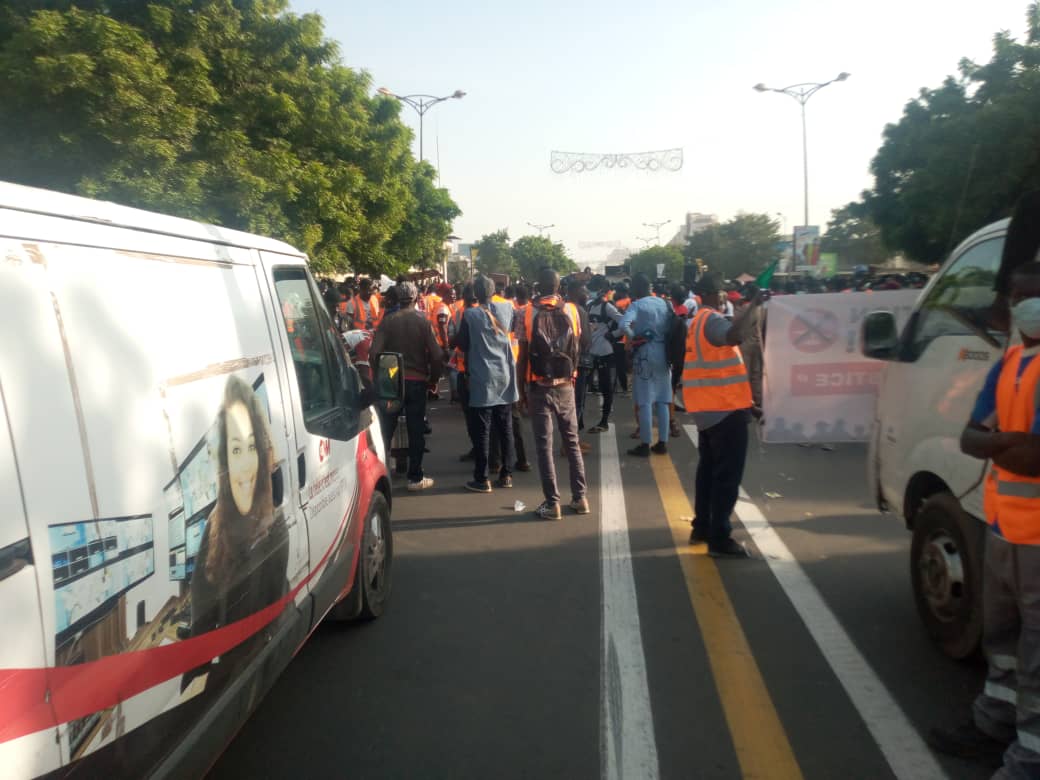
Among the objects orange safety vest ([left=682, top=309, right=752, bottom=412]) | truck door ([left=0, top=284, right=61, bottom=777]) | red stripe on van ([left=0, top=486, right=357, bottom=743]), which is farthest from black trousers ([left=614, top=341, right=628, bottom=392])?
truck door ([left=0, top=284, right=61, bottom=777])

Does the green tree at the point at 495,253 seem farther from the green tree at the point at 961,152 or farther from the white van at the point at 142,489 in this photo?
the white van at the point at 142,489

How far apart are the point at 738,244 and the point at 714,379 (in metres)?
52.0

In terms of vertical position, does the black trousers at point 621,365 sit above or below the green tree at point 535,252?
below

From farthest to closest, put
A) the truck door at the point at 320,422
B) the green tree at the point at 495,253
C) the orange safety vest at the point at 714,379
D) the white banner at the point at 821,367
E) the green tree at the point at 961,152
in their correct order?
the green tree at the point at 495,253, the green tree at the point at 961,152, the orange safety vest at the point at 714,379, the white banner at the point at 821,367, the truck door at the point at 320,422

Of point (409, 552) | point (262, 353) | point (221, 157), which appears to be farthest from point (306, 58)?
point (262, 353)

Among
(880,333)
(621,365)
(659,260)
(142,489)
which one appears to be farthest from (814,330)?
(659,260)

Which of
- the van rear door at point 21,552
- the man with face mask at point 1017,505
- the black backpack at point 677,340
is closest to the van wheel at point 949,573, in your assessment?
the man with face mask at point 1017,505

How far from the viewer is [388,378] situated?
4633 mm

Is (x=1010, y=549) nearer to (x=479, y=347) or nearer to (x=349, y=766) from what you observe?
(x=349, y=766)

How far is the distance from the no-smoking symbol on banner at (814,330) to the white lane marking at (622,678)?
1716 mm

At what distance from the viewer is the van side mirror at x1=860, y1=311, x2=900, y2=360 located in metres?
4.30

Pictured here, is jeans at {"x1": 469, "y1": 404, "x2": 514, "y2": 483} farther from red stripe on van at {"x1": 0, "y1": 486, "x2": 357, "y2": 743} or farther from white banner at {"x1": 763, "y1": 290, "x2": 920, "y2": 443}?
red stripe on van at {"x1": 0, "y1": 486, "x2": 357, "y2": 743}

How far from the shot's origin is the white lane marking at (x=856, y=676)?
10.3 ft

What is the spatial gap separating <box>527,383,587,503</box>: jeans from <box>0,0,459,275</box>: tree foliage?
904 cm
